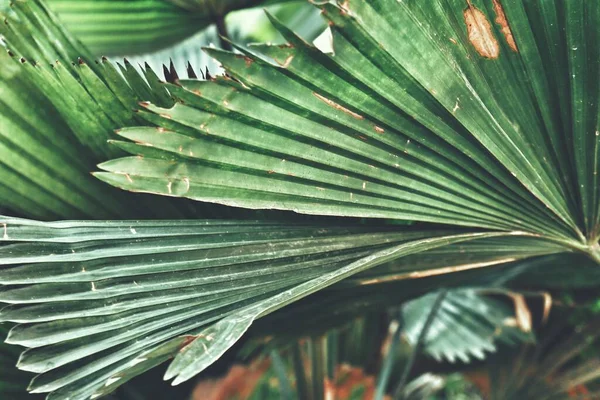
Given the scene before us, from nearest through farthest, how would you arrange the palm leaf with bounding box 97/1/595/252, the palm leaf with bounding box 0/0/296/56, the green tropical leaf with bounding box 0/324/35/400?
the palm leaf with bounding box 97/1/595/252, the green tropical leaf with bounding box 0/324/35/400, the palm leaf with bounding box 0/0/296/56

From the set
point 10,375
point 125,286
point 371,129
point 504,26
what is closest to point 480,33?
point 504,26

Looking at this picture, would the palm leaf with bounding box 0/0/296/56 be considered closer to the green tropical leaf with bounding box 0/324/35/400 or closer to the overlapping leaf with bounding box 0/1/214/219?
the overlapping leaf with bounding box 0/1/214/219

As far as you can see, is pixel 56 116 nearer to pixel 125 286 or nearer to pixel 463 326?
pixel 125 286

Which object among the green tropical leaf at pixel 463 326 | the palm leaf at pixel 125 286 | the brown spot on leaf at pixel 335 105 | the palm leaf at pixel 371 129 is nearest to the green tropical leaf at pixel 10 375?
the palm leaf at pixel 125 286

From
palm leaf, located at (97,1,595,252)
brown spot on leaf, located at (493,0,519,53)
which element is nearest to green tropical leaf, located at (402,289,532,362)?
palm leaf, located at (97,1,595,252)

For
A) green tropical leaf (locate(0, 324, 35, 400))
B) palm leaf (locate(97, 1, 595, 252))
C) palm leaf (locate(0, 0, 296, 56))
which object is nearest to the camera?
palm leaf (locate(97, 1, 595, 252))

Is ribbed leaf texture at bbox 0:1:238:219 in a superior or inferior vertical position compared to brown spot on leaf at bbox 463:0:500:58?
inferior

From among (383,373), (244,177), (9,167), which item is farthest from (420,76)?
(383,373)
